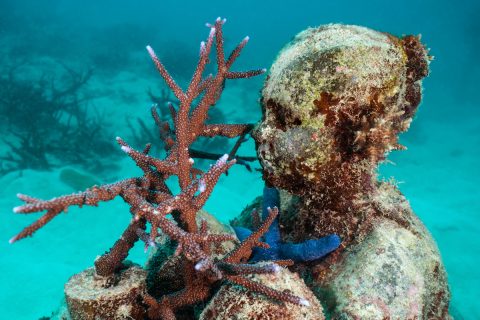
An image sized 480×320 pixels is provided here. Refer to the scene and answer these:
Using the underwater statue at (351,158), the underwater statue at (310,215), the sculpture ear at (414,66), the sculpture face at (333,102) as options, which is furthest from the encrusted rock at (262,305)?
the sculpture ear at (414,66)

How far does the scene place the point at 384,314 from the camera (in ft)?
7.32

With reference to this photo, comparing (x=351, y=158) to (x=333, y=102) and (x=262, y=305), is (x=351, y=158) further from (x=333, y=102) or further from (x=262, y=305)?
(x=262, y=305)

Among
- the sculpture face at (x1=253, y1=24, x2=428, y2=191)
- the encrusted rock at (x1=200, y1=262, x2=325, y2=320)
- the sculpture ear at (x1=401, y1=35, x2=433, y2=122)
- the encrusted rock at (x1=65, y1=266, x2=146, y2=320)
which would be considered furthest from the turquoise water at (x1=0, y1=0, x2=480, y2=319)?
the encrusted rock at (x1=200, y1=262, x2=325, y2=320)

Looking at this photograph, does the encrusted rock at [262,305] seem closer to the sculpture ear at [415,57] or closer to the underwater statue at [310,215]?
the underwater statue at [310,215]

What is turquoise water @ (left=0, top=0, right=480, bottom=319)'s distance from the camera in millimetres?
7184

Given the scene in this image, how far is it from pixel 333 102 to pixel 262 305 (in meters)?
1.34

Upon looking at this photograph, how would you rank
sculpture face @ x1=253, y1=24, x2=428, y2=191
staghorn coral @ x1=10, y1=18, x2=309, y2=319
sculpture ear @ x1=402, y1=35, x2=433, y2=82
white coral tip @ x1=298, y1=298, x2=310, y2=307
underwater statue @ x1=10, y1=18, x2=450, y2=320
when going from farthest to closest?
1. sculpture ear @ x1=402, y1=35, x2=433, y2=82
2. sculpture face @ x1=253, y1=24, x2=428, y2=191
3. underwater statue @ x1=10, y1=18, x2=450, y2=320
4. staghorn coral @ x1=10, y1=18, x2=309, y2=319
5. white coral tip @ x1=298, y1=298, x2=310, y2=307

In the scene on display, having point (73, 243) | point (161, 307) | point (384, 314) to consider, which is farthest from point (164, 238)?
point (73, 243)

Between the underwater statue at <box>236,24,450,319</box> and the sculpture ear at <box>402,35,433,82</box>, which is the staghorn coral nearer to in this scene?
the underwater statue at <box>236,24,450,319</box>

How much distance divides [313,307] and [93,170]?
387 inches

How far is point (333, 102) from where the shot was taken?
7.32ft

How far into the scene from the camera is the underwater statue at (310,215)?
6.76 ft

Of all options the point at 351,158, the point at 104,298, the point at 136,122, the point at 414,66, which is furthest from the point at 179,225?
the point at 136,122

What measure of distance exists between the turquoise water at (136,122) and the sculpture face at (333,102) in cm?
323
